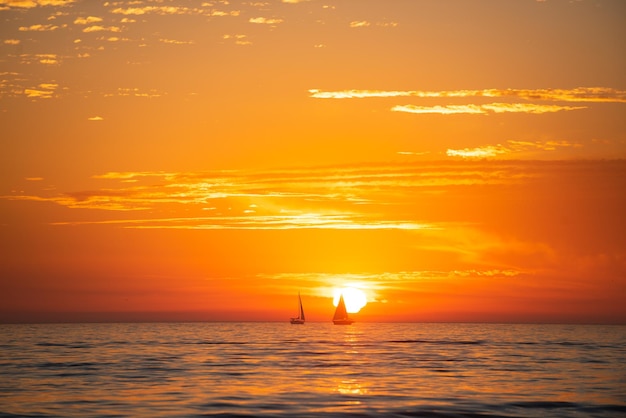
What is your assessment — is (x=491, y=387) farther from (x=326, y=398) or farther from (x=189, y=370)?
(x=189, y=370)

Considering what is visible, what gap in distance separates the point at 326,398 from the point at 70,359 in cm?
4543

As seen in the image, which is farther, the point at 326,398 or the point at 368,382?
the point at 368,382

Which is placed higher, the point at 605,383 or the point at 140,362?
the point at 140,362

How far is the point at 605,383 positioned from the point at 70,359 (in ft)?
175

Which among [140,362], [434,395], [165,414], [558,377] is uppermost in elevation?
[140,362]

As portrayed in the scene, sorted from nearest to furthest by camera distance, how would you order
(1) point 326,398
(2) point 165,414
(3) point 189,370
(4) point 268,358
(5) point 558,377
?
1. (2) point 165,414
2. (1) point 326,398
3. (5) point 558,377
4. (3) point 189,370
5. (4) point 268,358

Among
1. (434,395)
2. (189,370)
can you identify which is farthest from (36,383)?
(434,395)

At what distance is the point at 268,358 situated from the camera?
86.4 metres

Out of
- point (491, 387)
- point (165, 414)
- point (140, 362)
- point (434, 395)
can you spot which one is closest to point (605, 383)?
point (491, 387)

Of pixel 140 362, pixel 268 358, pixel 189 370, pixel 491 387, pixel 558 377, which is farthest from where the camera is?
pixel 268 358

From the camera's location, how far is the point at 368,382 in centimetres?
5697

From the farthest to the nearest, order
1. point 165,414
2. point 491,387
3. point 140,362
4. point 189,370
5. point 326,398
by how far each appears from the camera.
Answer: point 140,362
point 189,370
point 491,387
point 326,398
point 165,414

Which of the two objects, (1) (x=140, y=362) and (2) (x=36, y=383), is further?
(1) (x=140, y=362)

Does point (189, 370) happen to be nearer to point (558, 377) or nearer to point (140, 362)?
point (140, 362)
